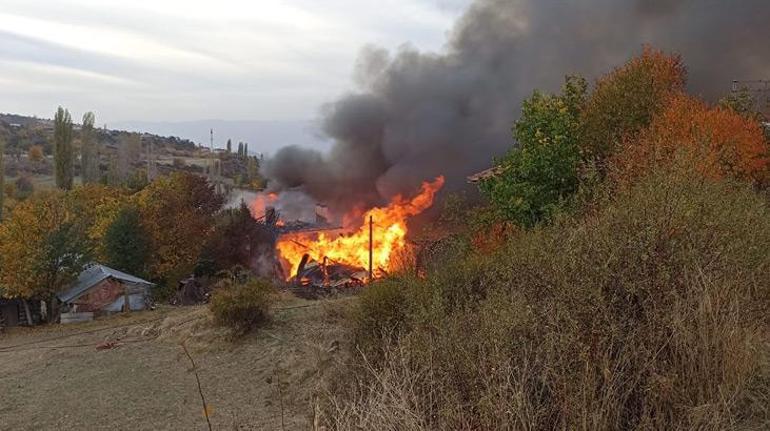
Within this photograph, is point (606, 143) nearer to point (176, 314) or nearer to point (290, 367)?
point (290, 367)

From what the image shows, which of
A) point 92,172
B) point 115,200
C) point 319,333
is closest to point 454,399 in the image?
point 319,333

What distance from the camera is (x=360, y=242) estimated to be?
32281mm

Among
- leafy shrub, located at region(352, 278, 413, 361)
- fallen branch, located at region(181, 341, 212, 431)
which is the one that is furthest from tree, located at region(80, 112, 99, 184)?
leafy shrub, located at region(352, 278, 413, 361)

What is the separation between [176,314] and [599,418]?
17.6 meters

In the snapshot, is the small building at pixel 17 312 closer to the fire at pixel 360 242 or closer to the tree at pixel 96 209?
the tree at pixel 96 209

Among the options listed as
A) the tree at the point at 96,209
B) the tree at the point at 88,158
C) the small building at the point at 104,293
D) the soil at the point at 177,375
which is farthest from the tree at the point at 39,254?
the tree at the point at 88,158

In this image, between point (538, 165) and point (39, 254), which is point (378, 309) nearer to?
point (538, 165)

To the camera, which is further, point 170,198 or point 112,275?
point 170,198

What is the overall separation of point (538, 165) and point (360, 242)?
664 inches

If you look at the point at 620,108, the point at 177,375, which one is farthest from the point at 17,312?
the point at 620,108

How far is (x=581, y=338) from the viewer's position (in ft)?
13.4

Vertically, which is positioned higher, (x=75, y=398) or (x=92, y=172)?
(x=92, y=172)

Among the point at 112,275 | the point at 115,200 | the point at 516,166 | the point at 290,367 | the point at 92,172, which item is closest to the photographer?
the point at 290,367

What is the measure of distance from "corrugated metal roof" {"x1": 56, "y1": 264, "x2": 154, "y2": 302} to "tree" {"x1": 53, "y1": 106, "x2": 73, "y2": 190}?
1443 inches
